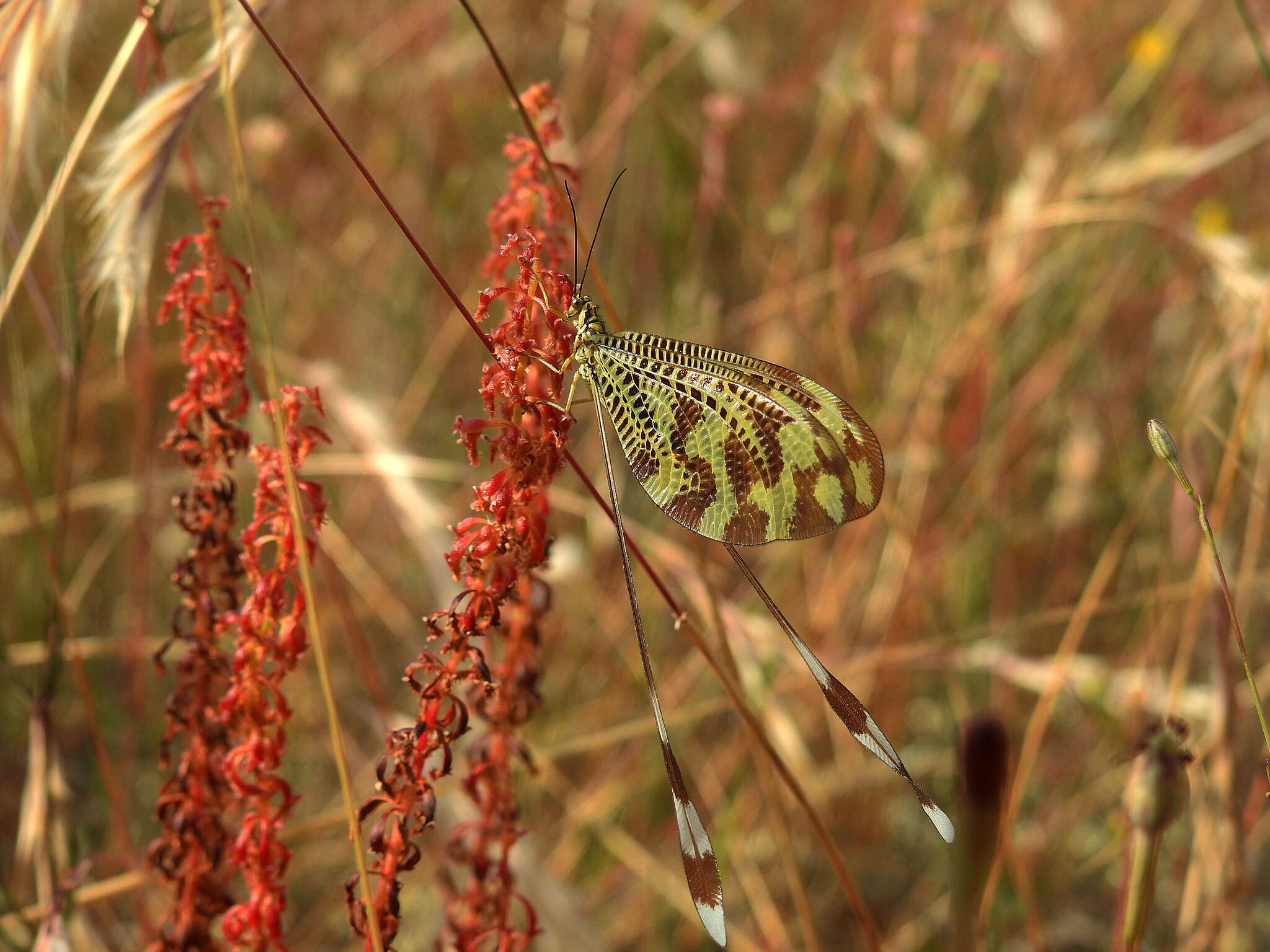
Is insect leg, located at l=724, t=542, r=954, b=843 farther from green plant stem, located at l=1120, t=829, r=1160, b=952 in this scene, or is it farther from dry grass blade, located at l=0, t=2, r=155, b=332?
dry grass blade, located at l=0, t=2, r=155, b=332

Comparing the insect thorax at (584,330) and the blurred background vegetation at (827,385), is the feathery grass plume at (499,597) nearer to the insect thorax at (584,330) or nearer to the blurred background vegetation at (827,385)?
the insect thorax at (584,330)

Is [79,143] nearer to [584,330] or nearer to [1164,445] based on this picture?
[584,330]

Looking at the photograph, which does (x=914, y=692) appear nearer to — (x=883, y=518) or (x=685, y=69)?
(x=883, y=518)

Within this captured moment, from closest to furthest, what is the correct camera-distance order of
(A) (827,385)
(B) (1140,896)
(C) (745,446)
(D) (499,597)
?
(D) (499,597), (B) (1140,896), (C) (745,446), (A) (827,385)

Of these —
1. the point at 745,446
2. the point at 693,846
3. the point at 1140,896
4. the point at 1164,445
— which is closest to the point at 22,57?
the point at 745,446

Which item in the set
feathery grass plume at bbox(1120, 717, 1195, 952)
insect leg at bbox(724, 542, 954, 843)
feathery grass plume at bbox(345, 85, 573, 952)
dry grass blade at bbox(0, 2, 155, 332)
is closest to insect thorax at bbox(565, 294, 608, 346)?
feathery grass plume at bbox(345, 85, 573, 952)

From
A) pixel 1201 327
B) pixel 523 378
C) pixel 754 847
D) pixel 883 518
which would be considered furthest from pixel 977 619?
pixel 523 378
